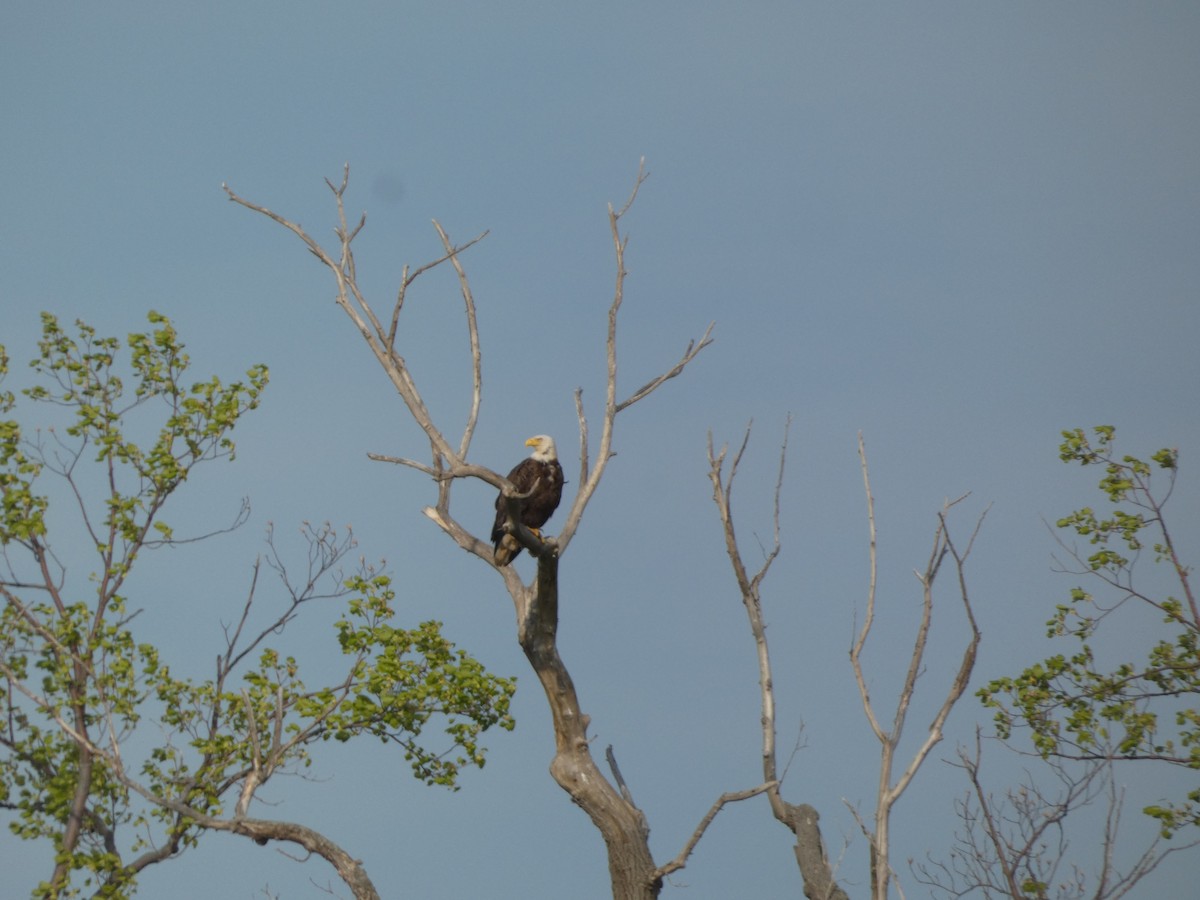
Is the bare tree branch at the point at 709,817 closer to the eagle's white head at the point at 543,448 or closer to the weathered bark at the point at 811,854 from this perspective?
the weathered bark at the point at 811,854

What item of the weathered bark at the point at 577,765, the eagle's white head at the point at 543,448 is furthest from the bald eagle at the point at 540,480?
the weathered bark at the point at 577,765

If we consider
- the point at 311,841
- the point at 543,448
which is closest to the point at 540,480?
the point at 543,448

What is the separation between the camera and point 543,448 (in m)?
13.6

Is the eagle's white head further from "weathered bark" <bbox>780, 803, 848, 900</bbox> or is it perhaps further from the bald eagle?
"weathered bark" <bbox>780, 803, 848, 900</bbox>

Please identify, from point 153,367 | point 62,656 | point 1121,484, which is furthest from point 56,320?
point 1121,484

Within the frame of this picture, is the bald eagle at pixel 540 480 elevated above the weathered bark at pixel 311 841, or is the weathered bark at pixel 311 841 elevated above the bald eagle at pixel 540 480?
the bald eagle at pixel 540 480

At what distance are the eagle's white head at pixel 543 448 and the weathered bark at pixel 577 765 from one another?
3.19 metres

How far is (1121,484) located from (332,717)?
24.3 feet

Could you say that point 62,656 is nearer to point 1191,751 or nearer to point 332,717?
point 332,717

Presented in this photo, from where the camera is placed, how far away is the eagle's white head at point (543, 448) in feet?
44.1

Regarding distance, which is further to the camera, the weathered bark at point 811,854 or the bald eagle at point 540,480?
the bald eagle at point 540,480

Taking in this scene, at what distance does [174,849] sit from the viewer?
11.7 m

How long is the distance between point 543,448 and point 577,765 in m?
4.11

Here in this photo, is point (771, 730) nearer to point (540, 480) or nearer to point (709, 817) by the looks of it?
point (709, 817)
